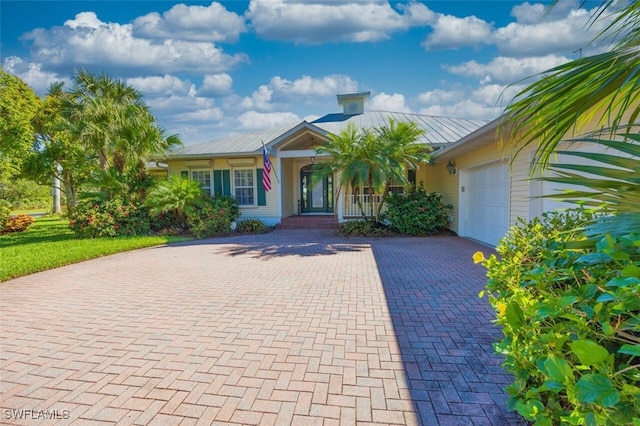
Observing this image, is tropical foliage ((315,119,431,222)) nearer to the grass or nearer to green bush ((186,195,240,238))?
green bush ((186,195,240,238))

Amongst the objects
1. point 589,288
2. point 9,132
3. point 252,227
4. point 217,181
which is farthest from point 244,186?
point 589,288

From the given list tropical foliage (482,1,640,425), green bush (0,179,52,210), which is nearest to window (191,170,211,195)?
tropical foliage (482,1,640,425)

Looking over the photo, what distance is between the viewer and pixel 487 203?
9.30 m

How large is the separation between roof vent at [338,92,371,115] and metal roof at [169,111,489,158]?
1.11ft

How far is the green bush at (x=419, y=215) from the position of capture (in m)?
11.3

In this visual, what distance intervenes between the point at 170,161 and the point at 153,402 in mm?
14404

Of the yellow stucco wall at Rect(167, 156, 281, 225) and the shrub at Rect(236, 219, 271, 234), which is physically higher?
the yellow stucco wall at Rect(167, 156, 281, 225)

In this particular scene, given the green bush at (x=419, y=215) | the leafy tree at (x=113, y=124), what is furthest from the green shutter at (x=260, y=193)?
the green bush at (x=419, y=215)

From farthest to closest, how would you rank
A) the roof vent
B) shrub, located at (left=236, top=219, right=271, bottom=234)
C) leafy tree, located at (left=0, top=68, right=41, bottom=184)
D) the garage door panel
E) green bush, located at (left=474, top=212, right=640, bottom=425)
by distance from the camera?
1. the roof vent
2. leafy tree, located at (left=0, top=68, right=41, bottom=184)
3. shrub, located at (left=236, top=219, right=271, bottom=234)
4. the garage door panel
5. green bush, located at (left=474, top=212, right=640, bottom=425)

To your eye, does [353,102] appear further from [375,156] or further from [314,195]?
[375,156]

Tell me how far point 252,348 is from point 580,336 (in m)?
2.93

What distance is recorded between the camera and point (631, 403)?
955mm

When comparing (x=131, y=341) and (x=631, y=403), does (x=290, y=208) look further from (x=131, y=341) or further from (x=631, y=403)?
(x=631, y=403)

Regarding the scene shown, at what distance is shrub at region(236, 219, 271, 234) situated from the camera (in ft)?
42.3
